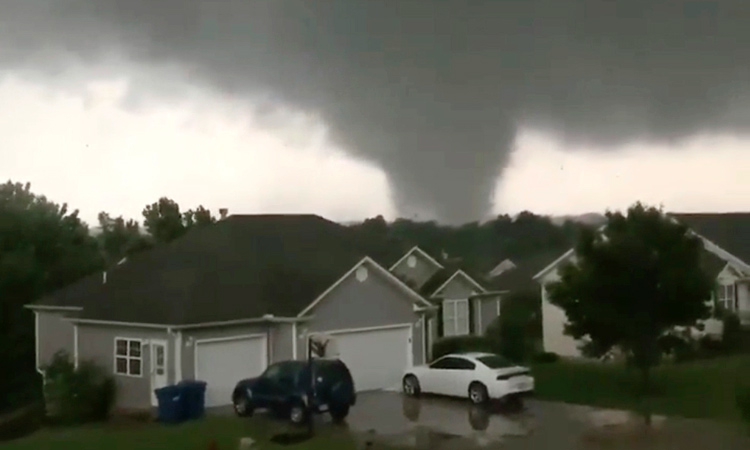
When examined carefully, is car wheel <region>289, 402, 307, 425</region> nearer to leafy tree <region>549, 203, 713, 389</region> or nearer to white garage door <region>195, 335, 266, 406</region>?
white garage door <region>195, 335, 266, 406</region>

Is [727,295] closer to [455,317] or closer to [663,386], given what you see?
[455,317]

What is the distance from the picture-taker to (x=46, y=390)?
109 ft

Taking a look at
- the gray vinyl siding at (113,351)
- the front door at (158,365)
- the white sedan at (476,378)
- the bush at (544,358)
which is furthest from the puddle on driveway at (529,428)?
the bush at (544,358)

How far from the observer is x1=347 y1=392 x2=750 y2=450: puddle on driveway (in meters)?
21.3

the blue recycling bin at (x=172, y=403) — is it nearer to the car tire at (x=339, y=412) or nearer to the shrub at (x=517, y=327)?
the car tire at (x=339, y=412)

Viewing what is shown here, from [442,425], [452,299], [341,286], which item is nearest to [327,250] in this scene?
[341,286]

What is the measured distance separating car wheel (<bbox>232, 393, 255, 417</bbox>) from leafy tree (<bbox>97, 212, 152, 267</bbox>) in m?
26.8

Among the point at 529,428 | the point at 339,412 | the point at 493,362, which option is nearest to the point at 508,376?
the point at 493,362

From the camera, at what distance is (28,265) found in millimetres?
43781

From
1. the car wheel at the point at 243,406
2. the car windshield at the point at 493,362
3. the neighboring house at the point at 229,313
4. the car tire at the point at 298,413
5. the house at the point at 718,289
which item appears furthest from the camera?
the house at the point at 718,289

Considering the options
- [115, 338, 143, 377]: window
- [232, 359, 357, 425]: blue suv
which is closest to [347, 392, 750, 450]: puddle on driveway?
[232, 359, 357, 425]: blue suv

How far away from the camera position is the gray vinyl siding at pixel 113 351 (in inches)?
1172

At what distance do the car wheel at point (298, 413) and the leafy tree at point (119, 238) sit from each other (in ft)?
95.2

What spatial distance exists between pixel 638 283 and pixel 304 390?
8.84 m
